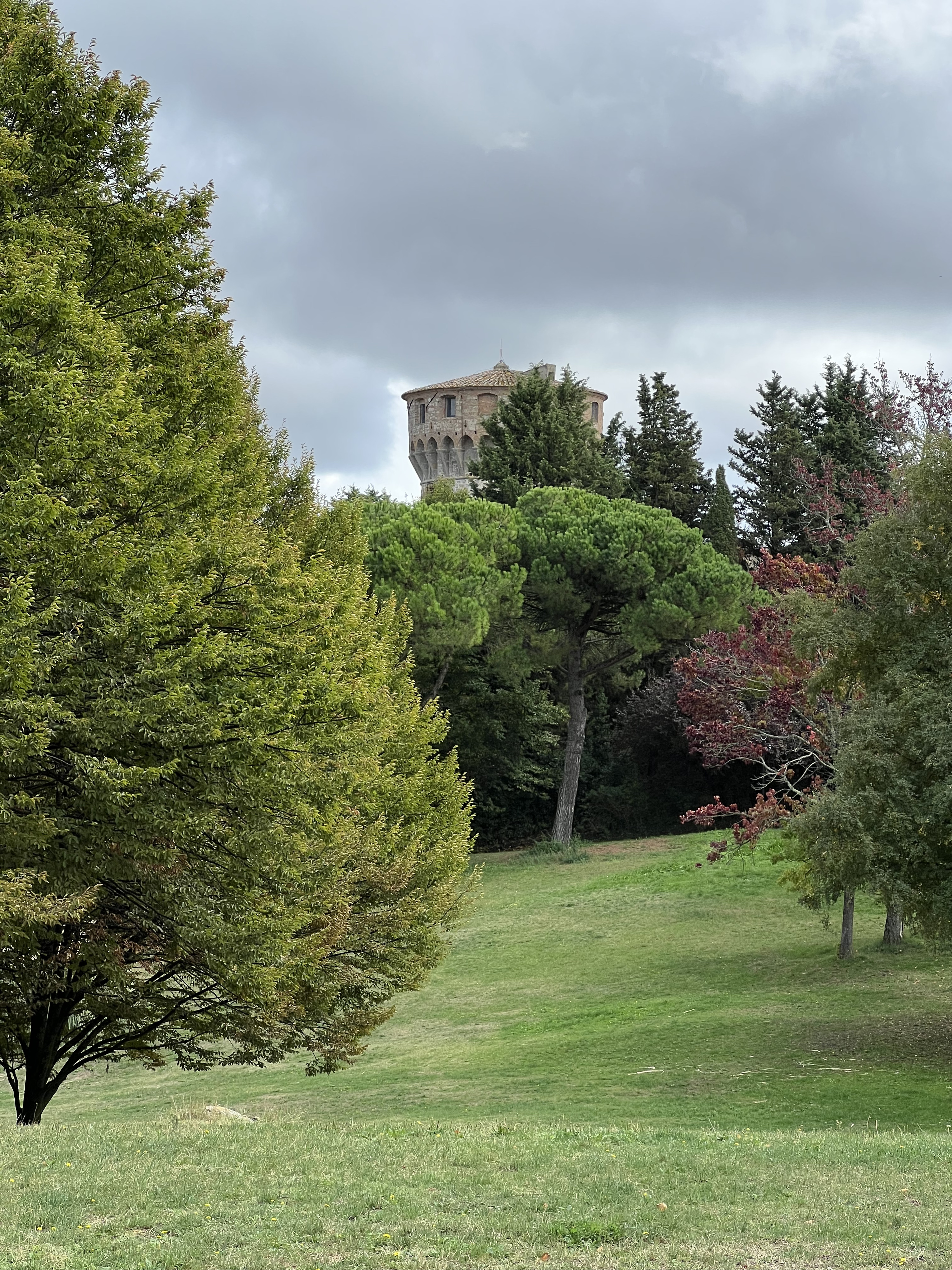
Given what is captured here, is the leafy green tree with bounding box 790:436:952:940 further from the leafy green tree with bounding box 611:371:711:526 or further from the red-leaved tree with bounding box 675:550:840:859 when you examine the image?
the leafy green tree with bounding box 611:371:711:526

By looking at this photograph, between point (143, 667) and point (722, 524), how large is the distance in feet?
157

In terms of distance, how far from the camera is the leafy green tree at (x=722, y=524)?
2096 inches

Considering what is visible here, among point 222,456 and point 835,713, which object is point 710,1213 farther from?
point 835,713

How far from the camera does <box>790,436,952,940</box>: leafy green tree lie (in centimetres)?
1550

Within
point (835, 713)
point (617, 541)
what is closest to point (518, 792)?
point (617, 541)

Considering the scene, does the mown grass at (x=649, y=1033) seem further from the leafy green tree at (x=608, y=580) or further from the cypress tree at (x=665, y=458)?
the cypress tree at (x=665, y=458)

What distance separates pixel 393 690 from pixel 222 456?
755 cm

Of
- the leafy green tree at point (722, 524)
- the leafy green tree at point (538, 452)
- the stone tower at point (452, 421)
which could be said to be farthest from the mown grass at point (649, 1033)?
the stone tower at point (452, 421)

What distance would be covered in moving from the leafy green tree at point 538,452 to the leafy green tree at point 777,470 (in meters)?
7.15

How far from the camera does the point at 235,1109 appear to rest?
1639 centimetres

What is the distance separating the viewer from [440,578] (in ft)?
125

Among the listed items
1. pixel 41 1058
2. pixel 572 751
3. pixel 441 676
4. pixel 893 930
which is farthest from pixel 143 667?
pixel 572 751

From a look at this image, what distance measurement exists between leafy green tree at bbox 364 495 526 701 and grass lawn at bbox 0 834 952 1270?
10007mm

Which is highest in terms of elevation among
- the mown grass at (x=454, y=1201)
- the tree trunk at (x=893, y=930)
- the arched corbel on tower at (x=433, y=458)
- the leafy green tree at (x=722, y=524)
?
the arched corbel on tower at (x=433, y=458)
